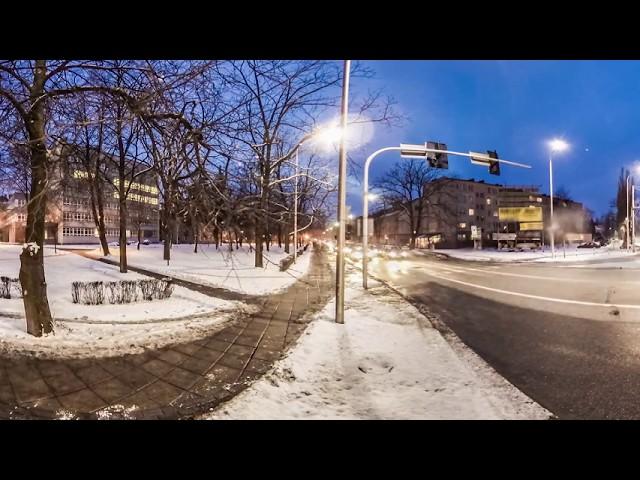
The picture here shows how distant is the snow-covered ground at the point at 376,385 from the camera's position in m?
3.26

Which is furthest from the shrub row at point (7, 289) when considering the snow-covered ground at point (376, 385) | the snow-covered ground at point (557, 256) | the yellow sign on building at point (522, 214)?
Answer: the yellow sign on building at point (522, 214)

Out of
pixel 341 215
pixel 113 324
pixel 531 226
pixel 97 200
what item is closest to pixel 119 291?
pixel 113 324

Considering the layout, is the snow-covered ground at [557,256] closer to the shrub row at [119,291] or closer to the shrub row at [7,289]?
the shrub row at [119,291]

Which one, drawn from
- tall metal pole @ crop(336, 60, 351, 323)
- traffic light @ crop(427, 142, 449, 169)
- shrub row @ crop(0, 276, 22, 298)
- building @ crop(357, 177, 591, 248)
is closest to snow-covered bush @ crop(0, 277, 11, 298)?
shrub row @ crop(0, 276, 22, 298)

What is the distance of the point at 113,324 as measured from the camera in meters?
6.18

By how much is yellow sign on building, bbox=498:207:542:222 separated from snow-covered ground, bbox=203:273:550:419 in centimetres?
4396

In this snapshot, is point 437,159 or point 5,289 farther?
point 437,159

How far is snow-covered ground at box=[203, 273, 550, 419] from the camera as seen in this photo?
10.7ft

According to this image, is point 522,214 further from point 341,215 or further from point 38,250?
point 38,250

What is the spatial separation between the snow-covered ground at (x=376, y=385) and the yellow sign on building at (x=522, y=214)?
44.0 meters

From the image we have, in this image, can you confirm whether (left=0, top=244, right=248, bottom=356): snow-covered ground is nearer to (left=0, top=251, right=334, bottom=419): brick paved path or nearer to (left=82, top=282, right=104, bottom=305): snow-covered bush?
(left=82, top=282, right=104, bottom=305): snow-covered bush

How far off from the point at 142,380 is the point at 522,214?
163 feet
